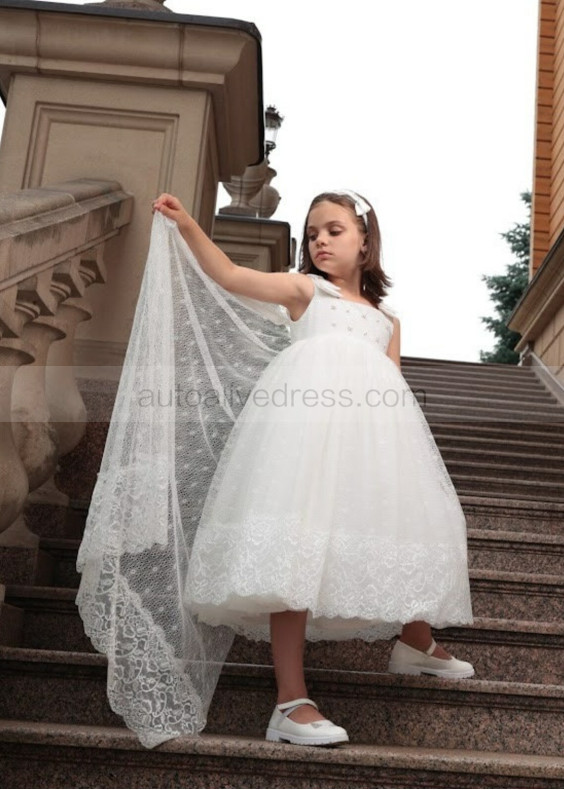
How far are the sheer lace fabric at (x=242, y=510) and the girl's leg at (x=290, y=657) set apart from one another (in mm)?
72

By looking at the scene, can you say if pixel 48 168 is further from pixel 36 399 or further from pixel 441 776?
pixel 441 776

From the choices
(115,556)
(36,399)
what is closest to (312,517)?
(115,556)

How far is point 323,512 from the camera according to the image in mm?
2307

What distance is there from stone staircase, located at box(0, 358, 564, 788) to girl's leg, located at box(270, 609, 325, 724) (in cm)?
13

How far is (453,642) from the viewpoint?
2.82 meters

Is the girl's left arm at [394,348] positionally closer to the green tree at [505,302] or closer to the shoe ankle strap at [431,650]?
the shoe ankle strap at [431,650]

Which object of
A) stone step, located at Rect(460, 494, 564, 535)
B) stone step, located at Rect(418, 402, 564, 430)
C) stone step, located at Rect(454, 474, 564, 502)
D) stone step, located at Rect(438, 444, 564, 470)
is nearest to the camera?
stone step, located at Rect(460, 494, 564, 535)

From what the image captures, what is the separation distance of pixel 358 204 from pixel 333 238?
0.15 metres

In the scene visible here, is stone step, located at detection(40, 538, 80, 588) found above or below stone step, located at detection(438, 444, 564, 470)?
below

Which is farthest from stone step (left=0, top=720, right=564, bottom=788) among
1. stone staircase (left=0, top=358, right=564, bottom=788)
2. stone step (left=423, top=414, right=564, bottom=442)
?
stone step (left=423, top=414, right=564, bottom=442)

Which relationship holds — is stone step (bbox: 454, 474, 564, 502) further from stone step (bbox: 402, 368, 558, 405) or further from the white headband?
stone step (bbox: 402, 368, 558, 405)

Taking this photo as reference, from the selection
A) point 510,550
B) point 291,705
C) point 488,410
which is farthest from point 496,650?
point 488,410

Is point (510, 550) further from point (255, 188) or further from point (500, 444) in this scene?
point (255, 188)

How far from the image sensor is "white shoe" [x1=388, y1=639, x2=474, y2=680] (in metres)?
2.55
